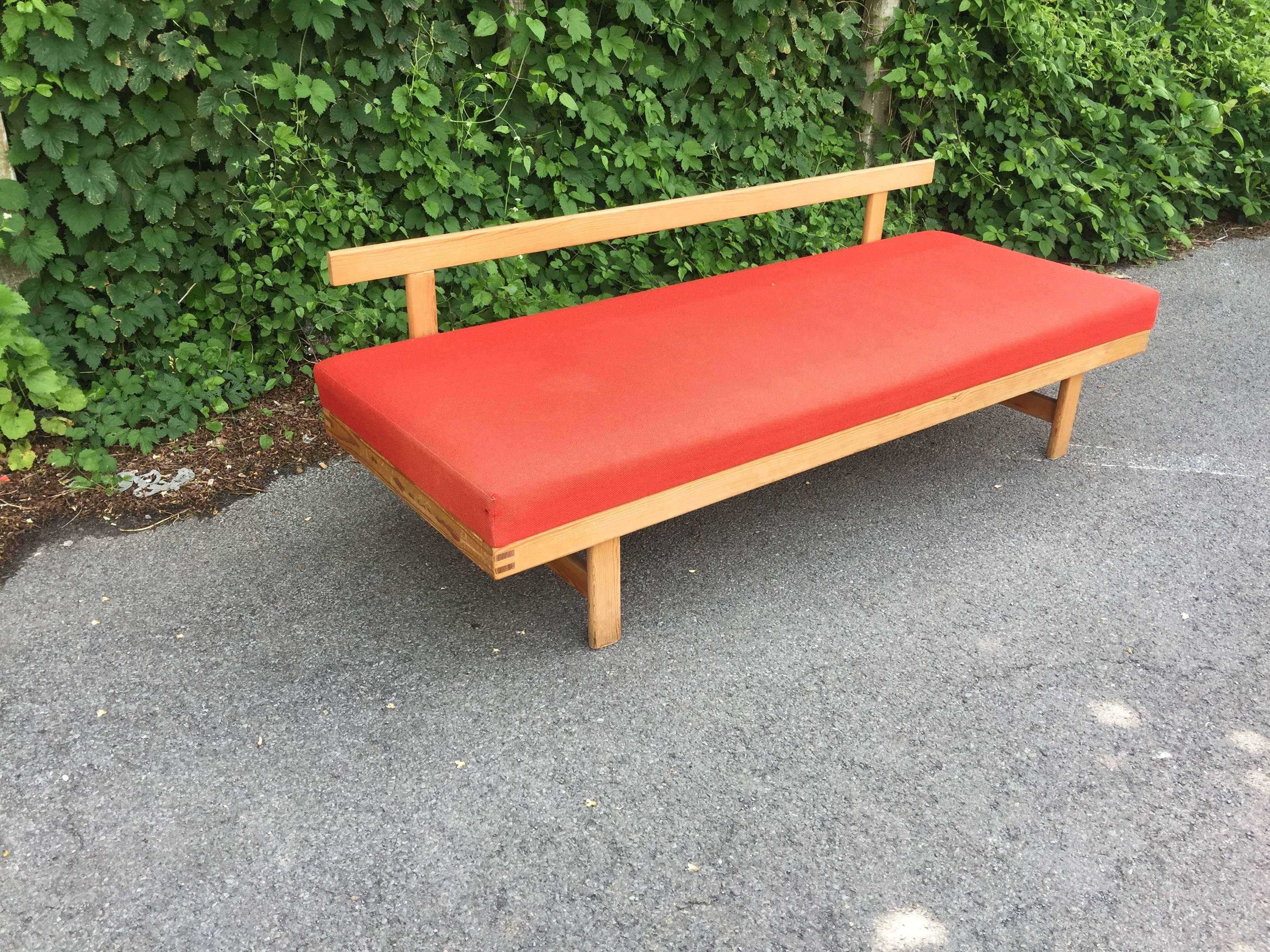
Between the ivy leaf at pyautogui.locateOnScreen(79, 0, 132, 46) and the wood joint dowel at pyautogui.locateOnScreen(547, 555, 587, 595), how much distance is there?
2.04 meters

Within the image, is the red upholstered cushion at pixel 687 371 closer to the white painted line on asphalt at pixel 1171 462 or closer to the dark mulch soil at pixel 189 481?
the white painted line on asphalt at pixel 1171 462

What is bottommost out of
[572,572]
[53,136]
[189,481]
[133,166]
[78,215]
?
[189,481]

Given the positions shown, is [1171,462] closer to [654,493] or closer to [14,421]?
[654,493]

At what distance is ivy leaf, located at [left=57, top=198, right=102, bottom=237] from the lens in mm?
3150

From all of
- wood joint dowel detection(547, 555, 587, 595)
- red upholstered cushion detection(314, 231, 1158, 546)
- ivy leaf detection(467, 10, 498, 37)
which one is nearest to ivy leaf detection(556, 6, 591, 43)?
ivy leaf detection(467, 10, 498, 37)

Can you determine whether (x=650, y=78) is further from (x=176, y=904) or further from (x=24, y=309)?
(x=176, y=904)

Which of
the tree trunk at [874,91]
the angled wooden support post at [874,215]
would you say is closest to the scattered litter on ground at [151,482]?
the angled wooden support post at [874,215]

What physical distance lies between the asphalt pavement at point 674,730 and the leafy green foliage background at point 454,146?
794 millimetres

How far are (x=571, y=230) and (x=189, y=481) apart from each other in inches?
54.3

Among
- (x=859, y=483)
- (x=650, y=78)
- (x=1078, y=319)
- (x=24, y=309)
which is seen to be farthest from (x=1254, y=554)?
(x=24, y=309)

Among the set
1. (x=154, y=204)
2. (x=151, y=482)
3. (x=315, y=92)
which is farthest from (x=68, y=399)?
(x=315, y=92)

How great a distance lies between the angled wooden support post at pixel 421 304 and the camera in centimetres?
274

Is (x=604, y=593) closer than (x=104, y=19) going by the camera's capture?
Yes

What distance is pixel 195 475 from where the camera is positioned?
3174 mm
